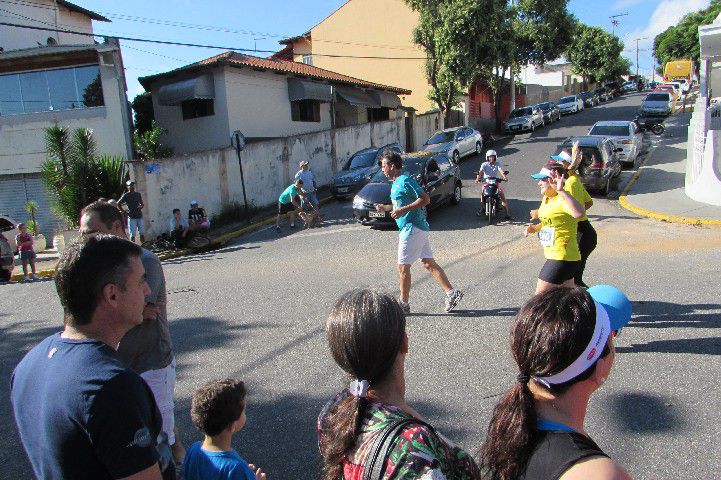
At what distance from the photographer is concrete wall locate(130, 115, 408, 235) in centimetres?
1532

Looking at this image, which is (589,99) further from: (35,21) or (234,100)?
(35,21)

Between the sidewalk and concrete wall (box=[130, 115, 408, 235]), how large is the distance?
11114mm

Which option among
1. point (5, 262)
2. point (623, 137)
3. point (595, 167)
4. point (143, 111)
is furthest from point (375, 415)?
point (143, 111)

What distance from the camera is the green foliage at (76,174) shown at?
50.0ft

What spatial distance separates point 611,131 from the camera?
20094 mm

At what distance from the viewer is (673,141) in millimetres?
25094

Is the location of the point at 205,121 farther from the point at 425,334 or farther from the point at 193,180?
the point at 425,334

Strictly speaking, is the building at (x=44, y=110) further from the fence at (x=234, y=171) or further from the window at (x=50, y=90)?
the fence at (x=234, y=171)

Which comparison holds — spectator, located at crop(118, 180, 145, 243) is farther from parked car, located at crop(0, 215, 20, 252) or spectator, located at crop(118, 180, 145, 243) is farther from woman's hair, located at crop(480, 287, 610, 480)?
woman's hair, located at crop(480, 287, 610, 480)

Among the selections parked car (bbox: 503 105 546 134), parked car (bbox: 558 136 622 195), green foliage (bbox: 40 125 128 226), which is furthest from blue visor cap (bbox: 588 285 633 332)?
parked car (bbox: 503 105 546 134)

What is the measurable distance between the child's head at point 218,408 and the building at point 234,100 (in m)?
19.7

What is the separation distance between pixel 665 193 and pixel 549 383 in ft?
50.4

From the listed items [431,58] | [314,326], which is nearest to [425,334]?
[314,326]

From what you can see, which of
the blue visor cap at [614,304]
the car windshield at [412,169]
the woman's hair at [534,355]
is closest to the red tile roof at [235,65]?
the car windshield at [412,169]
